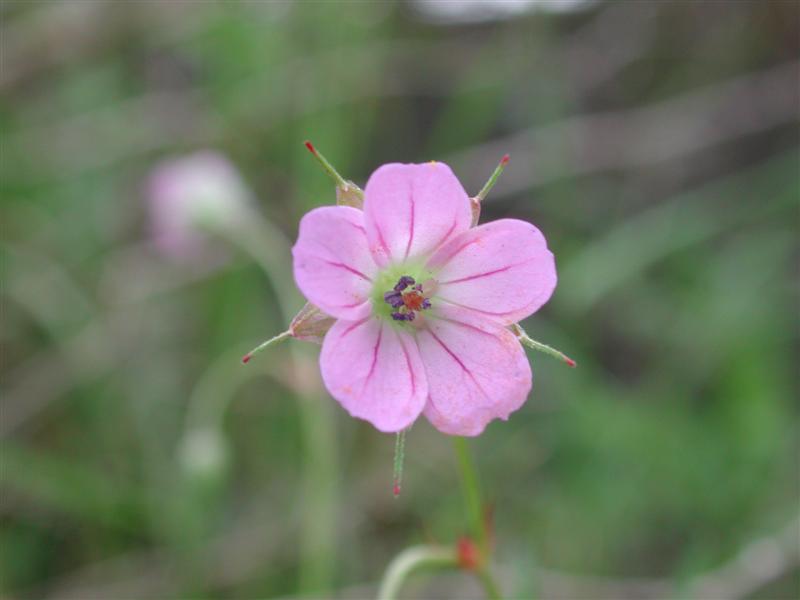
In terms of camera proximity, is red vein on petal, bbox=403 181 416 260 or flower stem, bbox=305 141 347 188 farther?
red vein on petal, bbox=403 181 416 260

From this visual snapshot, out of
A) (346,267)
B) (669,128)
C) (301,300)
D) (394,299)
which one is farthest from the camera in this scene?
(669,128)

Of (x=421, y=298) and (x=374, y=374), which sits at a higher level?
(x=421, y=298)

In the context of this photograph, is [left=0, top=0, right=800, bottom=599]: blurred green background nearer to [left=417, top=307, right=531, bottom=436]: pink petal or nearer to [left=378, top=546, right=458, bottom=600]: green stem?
[left=378, top=546, right=458, bottom=600]: green stem

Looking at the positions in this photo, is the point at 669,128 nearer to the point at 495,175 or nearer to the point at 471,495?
the point at 471,495

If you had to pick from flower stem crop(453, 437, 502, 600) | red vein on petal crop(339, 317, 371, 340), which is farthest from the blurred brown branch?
red vein on petal crop(339, 317, 371, 340)

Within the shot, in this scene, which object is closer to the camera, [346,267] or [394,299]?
[346,267]

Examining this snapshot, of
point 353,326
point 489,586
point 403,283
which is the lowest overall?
point 489,586

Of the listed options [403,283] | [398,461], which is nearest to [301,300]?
[403,283]
